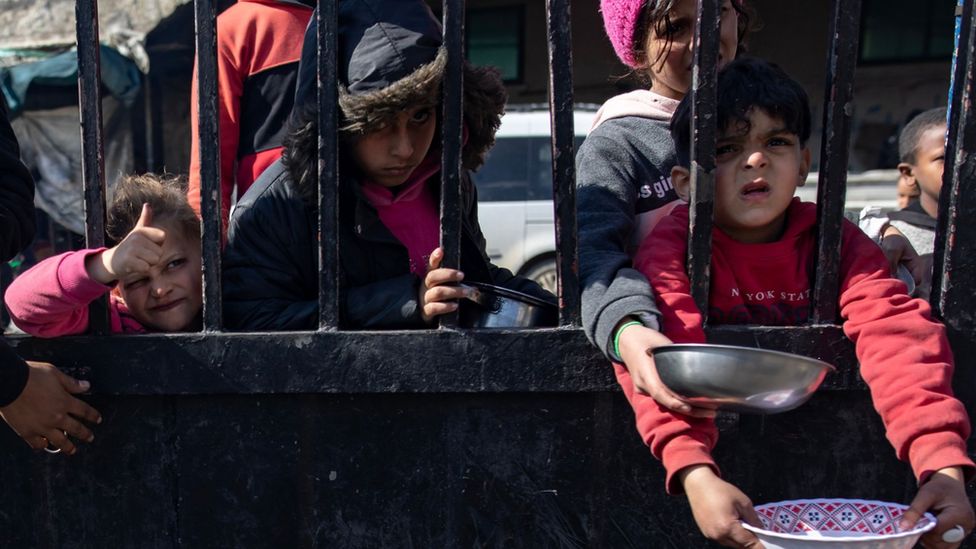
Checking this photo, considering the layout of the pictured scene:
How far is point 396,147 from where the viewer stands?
1.93m

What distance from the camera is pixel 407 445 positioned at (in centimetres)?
172

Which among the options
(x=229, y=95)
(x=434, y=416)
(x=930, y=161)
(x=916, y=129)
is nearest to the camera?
(x=434, y=416)

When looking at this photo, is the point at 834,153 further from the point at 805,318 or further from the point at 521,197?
the point at 521,197

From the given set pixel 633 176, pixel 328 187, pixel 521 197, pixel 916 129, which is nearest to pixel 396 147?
pixel 328 187

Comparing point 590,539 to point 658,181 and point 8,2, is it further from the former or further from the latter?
point 8,2

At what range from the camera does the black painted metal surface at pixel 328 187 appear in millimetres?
1664

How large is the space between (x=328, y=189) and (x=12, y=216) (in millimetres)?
603

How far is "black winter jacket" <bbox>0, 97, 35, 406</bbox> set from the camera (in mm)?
1647

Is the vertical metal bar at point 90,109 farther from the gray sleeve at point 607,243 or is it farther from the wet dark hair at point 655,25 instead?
the wet dark hair at point 655,25

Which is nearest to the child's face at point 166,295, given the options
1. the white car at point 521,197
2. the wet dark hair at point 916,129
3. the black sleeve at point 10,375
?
the black sleeve at point 10,375

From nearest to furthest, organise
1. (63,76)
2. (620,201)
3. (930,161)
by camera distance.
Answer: (620,201) < (930,161) < (63,76)

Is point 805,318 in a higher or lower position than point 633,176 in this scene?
lower

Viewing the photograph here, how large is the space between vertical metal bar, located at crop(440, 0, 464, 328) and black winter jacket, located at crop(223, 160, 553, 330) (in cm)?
18

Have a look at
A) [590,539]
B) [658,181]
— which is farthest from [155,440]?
[658,181]
